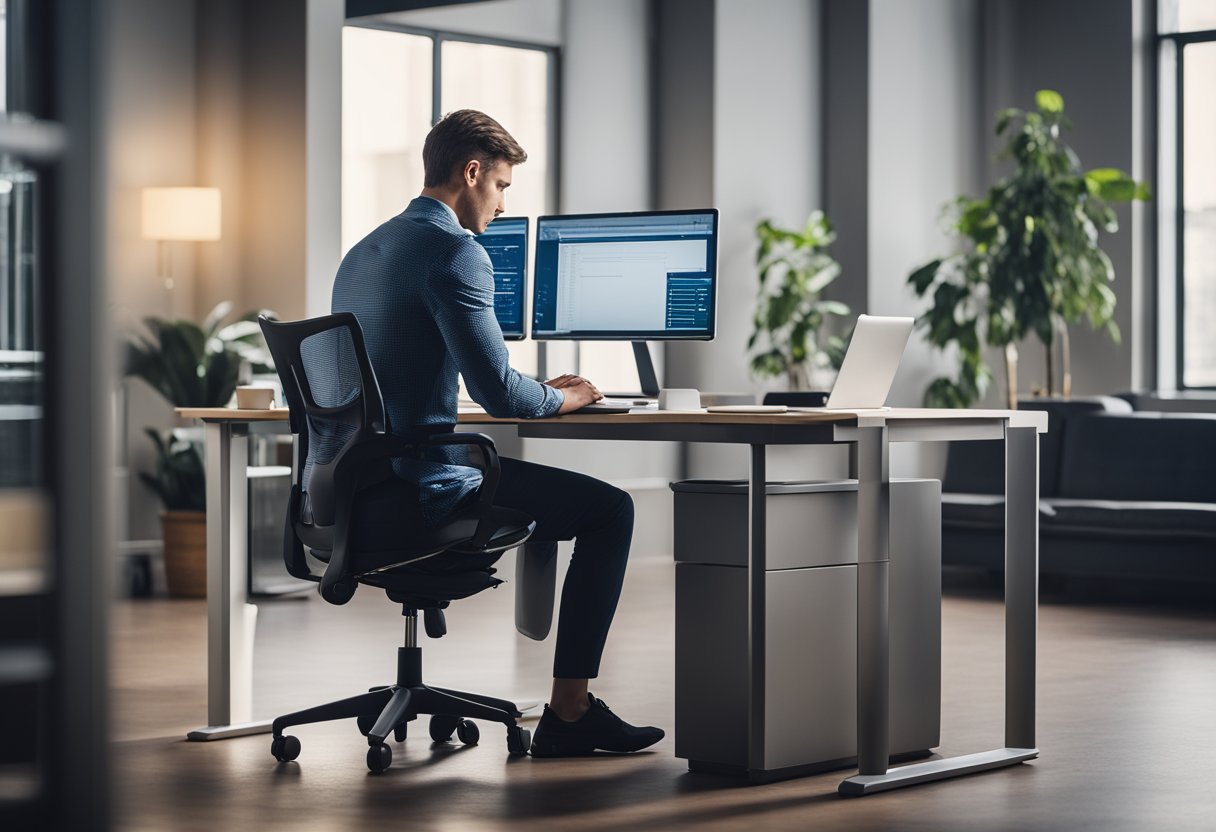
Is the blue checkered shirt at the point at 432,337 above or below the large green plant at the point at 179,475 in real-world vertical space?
above

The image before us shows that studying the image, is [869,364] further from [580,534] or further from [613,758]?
[613,758]

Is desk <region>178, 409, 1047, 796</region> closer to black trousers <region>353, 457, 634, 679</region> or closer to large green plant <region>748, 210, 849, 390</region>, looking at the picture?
black trousers <region>353, 457, 634, 679</region>

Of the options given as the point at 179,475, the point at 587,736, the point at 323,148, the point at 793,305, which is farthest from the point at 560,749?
the point at 793,305

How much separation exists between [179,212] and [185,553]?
A: 1.37 meters

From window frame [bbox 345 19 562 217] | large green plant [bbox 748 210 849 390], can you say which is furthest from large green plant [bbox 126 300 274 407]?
large green plant [bbox 748 210 849 390]

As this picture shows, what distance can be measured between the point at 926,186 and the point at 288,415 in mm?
5753

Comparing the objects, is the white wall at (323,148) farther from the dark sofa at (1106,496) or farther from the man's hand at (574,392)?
the man's hand at (574,392)

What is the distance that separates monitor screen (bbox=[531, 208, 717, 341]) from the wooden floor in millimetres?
949

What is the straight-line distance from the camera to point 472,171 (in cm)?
375

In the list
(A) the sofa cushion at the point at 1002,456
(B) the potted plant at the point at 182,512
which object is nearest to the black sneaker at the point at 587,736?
(B) the potted plant at the point at 182,512

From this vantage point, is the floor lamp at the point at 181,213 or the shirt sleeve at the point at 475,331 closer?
the shirt sleeve at the point at 475,331

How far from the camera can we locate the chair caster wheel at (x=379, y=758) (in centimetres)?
365

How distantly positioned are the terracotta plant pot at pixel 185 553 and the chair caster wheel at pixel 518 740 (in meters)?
3.30

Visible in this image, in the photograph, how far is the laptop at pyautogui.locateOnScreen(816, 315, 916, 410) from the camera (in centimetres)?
360
